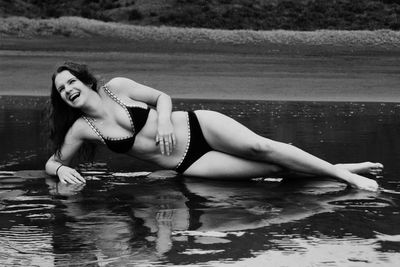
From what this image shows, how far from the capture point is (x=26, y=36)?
58.0ft

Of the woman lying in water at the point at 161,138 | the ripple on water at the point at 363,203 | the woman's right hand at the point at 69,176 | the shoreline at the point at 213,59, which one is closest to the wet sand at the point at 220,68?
the shoreline at the point at 213,59

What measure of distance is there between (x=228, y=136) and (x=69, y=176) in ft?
3.11

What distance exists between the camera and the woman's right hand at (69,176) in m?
5.60

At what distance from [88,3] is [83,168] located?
13529mm

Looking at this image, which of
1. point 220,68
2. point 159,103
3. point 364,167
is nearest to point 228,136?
point 159,103

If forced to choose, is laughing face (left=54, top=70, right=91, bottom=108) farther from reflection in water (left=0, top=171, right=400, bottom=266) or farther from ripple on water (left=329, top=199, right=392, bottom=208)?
ripple on water (left=329, top=199, right=392, bottom=208)

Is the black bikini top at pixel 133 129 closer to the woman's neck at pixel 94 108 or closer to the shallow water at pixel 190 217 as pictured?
the woman's neck at pixel 94 108

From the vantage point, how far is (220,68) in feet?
47.0

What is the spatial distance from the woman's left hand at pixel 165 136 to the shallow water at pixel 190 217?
0.76ft

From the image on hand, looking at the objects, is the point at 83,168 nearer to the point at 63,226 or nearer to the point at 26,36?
the point at 63,226

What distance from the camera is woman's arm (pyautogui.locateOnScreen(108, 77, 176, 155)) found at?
218 inches

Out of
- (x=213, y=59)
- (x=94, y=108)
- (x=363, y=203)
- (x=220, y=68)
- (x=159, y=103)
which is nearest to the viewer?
(x=363, y=203)

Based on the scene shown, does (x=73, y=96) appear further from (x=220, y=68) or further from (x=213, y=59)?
(x=213, y=59)

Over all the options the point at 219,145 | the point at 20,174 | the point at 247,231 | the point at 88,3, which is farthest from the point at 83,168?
the point at 88,3
